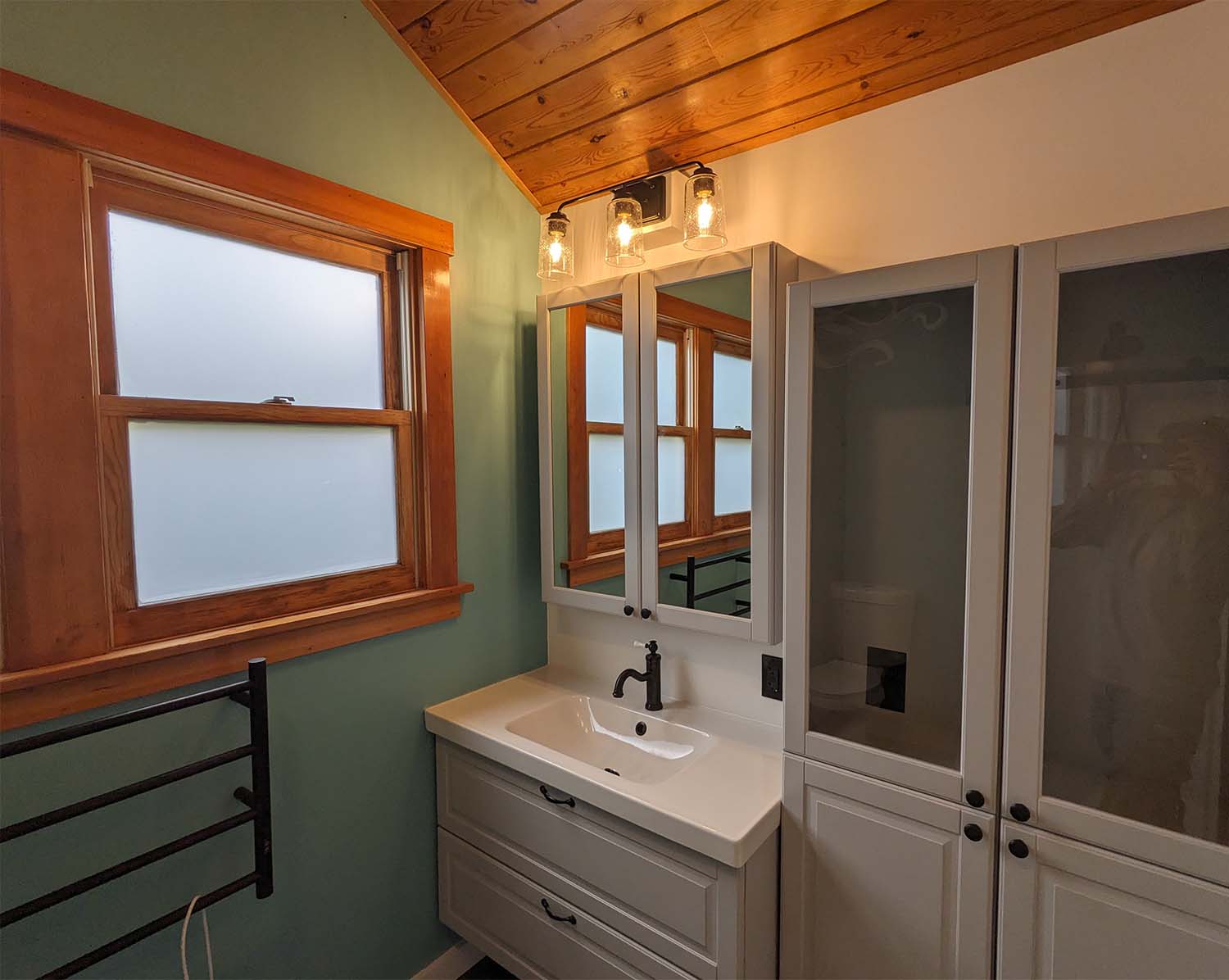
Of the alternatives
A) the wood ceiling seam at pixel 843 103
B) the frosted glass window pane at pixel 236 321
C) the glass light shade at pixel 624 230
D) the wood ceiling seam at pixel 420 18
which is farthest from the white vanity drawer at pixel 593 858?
the wood ceiling seam at pixel 420 18

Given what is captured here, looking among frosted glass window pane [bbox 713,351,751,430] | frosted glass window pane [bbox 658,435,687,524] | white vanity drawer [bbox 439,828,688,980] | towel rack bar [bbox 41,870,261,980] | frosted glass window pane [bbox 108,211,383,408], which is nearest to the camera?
towel rack bar [bbox 41,870,261,980]

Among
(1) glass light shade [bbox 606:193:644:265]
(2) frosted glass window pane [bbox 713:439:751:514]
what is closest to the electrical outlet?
(2) frosted glass window pane [bbox 713:439:751:514]

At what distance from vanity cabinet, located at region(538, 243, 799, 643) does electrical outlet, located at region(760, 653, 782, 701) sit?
0.13 meters

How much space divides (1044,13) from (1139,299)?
24.6 inches

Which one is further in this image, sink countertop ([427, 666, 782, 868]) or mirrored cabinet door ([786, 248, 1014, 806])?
sink countertop ([427, 666, 782, 868])

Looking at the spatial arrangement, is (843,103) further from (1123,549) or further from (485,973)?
(485,973)

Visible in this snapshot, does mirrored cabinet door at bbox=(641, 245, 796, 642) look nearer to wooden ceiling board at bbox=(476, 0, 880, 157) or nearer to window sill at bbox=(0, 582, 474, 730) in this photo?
wooden ceiling board at bbox=(476, 0, 880, 157)

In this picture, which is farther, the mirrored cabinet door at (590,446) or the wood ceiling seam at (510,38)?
the mirrored cabinet door at (590,446)

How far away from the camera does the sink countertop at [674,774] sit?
48.7 inches

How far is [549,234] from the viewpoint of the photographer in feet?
5.96

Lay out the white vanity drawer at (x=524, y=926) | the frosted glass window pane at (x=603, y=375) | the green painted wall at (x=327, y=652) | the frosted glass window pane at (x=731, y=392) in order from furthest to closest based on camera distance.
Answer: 1. the frosted glass window pane at (x=603, y=375)
2. the frosted glass window pane at (x=731, y=392)
3. the white vanity drawer at (x=524, y=926)
4. the green painted wall at (x=327, y=652)

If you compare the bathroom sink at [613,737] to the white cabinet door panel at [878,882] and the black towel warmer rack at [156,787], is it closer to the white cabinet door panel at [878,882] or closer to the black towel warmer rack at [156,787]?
the white cabinet door panel at [878,882]

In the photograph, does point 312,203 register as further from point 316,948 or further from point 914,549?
point 316,948

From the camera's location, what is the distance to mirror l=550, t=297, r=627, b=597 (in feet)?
5.81
